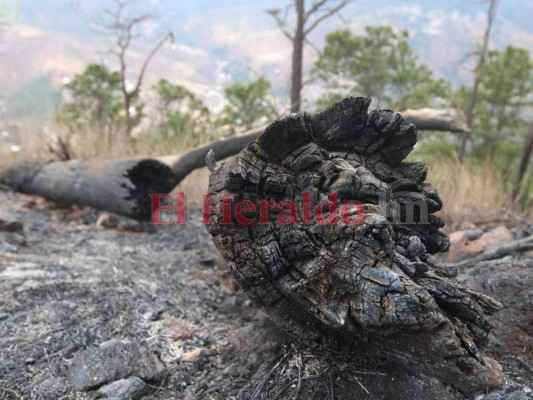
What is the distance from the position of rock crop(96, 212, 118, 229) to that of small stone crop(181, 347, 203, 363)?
2505 mm

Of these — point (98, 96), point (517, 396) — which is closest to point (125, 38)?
point (98, 96)

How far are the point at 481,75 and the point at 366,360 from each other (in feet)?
33.1

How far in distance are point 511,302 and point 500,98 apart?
9.58 metres

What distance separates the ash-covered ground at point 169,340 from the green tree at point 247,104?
678 cm

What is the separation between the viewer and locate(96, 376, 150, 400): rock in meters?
1.74

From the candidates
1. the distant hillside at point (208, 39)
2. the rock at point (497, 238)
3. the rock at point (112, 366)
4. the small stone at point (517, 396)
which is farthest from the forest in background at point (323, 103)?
the distant hillside at point (208, 39)

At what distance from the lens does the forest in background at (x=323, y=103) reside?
5602 mm

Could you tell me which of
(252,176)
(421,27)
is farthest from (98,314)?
(421,27)

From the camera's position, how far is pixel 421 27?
185ft

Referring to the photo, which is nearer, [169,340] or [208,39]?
[169,340]

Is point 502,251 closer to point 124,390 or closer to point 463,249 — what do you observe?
point 463,249

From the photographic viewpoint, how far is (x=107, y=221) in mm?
4312

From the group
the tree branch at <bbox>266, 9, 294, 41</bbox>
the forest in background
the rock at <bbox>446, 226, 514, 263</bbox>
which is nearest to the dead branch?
the rock at <bbox>446, 226, 514, 263</bbox>

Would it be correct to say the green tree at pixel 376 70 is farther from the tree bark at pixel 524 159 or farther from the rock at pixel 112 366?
the rock at pixel 112 366
